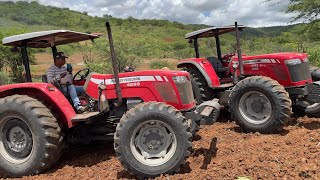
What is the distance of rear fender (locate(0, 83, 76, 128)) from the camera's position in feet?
17.4

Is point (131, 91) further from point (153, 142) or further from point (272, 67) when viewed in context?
point (272, 67)

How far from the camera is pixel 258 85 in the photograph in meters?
6.76

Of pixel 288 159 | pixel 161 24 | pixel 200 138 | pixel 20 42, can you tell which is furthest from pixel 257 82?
pixel 161 24

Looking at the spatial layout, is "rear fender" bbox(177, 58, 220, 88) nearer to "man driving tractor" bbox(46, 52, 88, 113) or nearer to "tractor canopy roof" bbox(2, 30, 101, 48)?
"tractor canopy roof" bbox(2, 30, 101, 48)

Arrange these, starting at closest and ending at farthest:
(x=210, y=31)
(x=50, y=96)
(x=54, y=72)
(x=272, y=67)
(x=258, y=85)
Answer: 1. (x=50, y=96)
2. (x=54, y=72)
3. (x=258, y=85)
4. (x=272, y=67)
5. (x=210, y=31)

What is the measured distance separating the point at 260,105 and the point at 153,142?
2.88 metres

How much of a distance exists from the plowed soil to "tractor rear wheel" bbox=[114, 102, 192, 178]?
179mm

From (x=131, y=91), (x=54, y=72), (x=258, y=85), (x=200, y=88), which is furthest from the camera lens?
(x=200, y=88)

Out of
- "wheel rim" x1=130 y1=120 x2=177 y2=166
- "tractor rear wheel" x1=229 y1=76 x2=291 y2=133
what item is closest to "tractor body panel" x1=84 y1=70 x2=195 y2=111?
"wheel rim" x1=130 y1=120 x2=177 y2=166

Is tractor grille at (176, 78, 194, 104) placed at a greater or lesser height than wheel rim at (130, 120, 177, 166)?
greater

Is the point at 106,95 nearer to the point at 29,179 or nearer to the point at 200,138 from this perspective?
the point at 29,179

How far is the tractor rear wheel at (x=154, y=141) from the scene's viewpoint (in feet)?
15.3

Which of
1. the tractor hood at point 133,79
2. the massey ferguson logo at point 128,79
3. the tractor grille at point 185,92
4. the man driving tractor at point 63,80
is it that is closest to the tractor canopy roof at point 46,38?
A: the man driving tractor at point 63,80

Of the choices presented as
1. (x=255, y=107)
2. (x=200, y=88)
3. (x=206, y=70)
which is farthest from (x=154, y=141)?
(x=206, y=70)
